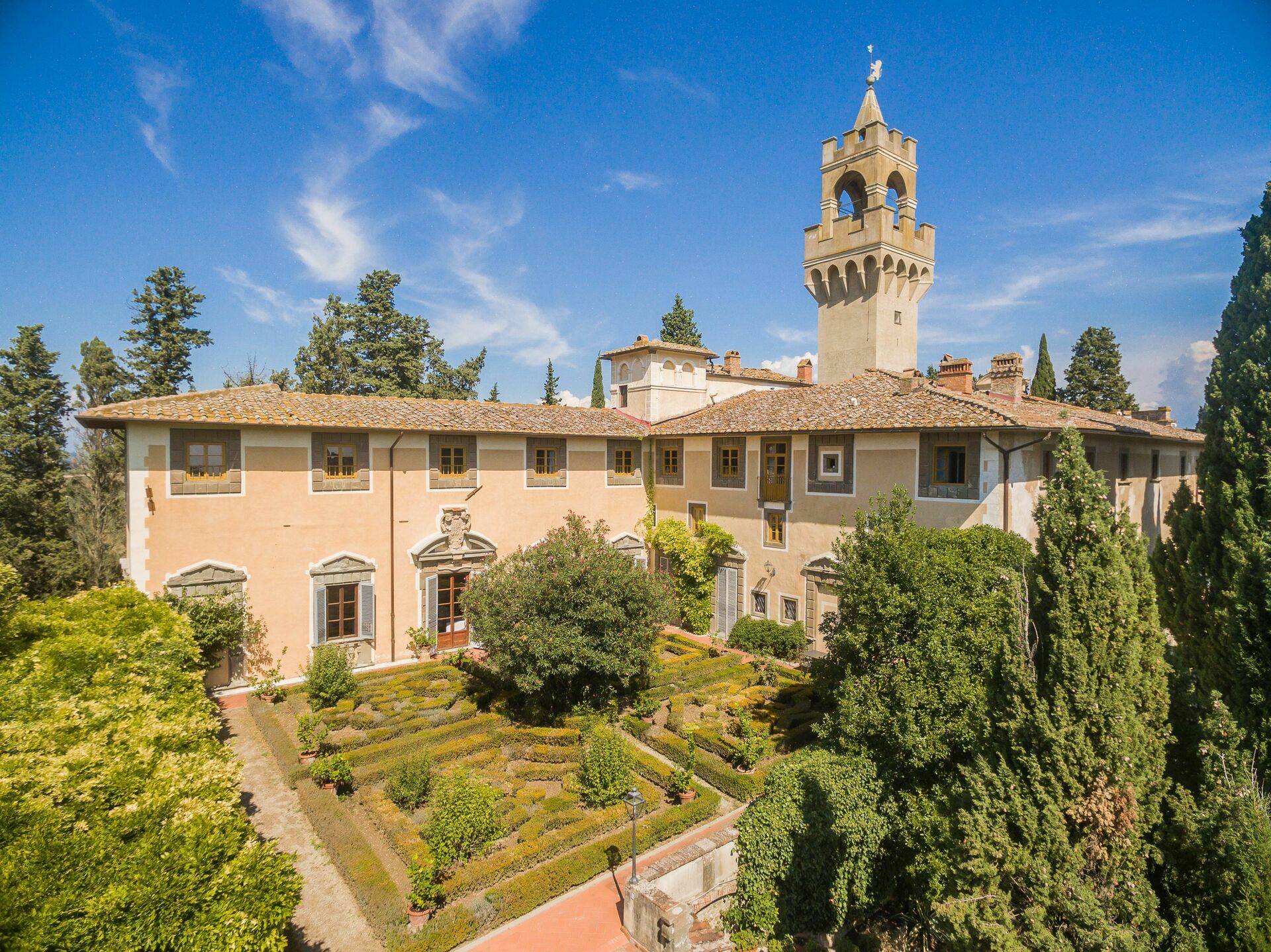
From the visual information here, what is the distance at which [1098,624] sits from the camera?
19.8 feet

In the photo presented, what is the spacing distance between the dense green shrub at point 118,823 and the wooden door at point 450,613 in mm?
10035

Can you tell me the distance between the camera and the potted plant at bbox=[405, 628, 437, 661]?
20188 mm

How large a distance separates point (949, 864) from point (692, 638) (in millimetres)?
15751

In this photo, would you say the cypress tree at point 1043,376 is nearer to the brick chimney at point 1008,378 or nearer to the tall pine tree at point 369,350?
the brick chimney at point 1008,378

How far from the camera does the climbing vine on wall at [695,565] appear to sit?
22.7m

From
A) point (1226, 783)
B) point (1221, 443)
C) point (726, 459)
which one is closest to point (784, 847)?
point (1226, 783)

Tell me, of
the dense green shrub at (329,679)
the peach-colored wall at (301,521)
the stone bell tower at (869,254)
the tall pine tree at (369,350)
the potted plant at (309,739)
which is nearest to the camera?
the potted plant at (309,739)

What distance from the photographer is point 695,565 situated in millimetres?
22797

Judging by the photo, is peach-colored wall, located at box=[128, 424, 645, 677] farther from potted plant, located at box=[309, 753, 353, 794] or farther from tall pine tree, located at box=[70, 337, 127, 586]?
tall pine tree, located at box=[70, 337, 127, 586]

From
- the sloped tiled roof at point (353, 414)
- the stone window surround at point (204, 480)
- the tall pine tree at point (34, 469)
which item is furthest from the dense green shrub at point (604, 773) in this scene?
the tall pine tree at point (34, 469)

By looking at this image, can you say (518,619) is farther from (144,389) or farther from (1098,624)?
(144,389)

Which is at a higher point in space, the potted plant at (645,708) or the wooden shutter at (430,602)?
the wooden shutter at (430,602)

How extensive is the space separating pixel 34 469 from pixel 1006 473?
40.5 metres

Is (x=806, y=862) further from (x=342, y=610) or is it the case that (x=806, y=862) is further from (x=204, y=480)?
(x=204, y=480)
